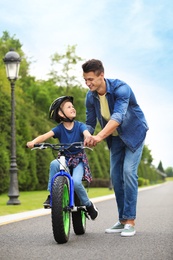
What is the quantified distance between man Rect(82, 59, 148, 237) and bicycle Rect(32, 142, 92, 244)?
22.0 inches

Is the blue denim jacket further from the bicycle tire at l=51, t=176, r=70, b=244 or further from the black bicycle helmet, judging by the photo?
the bicycle tire at l=51, t=176, r=70, b=244

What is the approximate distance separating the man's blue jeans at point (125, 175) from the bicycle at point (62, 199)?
1.75ft

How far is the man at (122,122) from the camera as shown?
6.52 metres

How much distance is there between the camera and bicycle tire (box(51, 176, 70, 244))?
582 centimetres

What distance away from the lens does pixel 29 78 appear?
2295 inches

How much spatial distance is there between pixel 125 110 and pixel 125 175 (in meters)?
0.82

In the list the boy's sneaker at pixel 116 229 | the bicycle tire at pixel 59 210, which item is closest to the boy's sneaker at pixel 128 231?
the boy's sneaker at pixel 116 229

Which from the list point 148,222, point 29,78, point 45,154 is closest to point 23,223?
point 148,222

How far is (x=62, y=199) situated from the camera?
5922 millimetres

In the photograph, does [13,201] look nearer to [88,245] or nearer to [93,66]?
[93,66]

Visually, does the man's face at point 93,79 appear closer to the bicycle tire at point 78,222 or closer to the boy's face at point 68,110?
the boy's face at point 68,110

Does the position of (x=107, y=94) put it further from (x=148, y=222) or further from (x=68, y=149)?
(x=148, y=222)

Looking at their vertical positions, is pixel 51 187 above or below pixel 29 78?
below

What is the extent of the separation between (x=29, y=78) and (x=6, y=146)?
3630 cm
